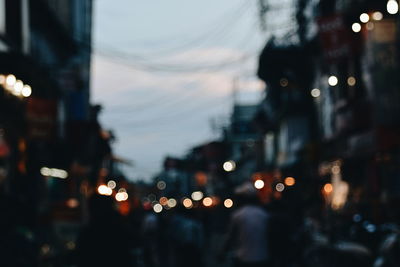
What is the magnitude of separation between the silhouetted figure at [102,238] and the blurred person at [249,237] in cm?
304

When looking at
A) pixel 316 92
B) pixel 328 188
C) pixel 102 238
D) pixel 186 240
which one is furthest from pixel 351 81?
pixel 102 238

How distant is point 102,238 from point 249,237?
3254 mm

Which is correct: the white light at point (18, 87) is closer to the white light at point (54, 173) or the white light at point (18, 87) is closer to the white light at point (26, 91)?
the white light at point (26, 91)

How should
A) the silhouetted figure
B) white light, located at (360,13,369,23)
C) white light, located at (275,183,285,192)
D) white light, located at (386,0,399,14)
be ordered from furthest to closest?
white light, located at (275,183,285,192) < white light, located at (360,13,369,23) < white light, located at (386,0,399,14) < the silhouetted figure

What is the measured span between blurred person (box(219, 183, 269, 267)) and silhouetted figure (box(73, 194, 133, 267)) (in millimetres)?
3036

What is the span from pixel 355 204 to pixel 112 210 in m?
19.2

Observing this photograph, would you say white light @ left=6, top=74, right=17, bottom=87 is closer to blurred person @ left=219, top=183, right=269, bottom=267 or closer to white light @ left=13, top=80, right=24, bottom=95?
white light @ left=13, top=80, right=24, bottom=95

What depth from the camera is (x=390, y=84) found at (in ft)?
54.5

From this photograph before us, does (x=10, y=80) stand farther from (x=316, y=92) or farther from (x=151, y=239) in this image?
(x=316, y=92)

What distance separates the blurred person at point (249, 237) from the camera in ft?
35.4

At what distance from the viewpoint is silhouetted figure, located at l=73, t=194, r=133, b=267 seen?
7.99 metres

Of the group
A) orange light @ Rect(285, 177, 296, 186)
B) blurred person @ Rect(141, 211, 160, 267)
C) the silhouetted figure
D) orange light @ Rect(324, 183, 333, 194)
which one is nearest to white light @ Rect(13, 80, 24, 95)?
blurred person @ Rect(141, 211, 160, 267)

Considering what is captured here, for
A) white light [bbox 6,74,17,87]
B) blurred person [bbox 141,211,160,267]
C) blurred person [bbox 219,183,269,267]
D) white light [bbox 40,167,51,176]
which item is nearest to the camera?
blurred person [bbox 219,183,269,267]

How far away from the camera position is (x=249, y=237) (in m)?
10.8
